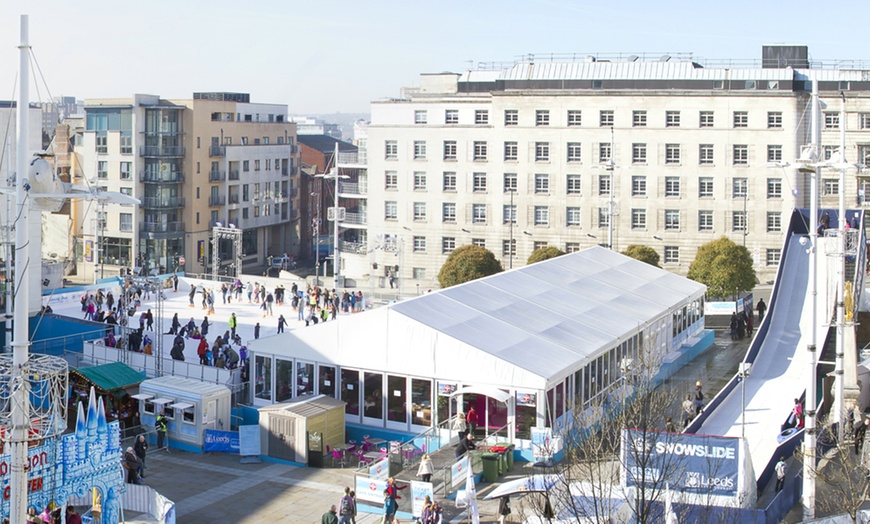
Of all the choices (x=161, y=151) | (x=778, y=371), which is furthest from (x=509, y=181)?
(x=778, y=371)

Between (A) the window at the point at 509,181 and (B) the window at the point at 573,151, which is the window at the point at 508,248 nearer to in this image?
(A) the window at the point at 509,181

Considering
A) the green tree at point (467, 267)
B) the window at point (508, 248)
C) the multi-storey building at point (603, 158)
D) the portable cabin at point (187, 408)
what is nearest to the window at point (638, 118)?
the multi-storey building at point (603, 158)

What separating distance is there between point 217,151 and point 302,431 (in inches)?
2605

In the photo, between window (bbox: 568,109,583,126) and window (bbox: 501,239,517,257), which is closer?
window (bbox: 568,109,583,126)

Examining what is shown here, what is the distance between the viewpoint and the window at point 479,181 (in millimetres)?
80875

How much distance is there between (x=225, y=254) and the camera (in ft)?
318

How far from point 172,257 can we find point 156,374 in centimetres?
5169

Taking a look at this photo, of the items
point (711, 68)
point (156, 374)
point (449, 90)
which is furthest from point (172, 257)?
point (156, 374)

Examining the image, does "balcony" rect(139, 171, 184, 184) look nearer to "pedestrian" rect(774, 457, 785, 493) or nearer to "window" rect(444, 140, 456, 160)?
"window" rect(444, 140, 456, 160)

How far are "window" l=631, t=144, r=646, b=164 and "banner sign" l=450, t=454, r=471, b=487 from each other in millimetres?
51221

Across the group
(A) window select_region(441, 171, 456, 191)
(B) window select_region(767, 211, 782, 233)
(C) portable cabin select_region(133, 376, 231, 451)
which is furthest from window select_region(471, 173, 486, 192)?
(C) portable cabin select_region(133, 376, 231, 451)

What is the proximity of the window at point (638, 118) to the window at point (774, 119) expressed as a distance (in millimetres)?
8085

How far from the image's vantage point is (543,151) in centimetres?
7925

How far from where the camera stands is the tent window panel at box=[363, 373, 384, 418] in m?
33.8
